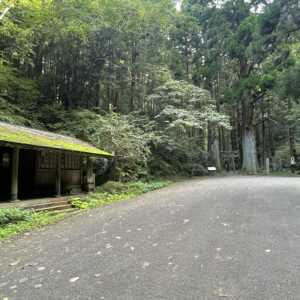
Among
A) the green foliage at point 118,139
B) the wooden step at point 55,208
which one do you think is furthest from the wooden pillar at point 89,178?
the wooden step at point 55,208

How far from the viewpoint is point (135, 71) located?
69.7 feet

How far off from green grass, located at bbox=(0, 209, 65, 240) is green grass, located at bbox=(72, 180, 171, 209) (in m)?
1.60

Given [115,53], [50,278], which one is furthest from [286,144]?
[50,278]

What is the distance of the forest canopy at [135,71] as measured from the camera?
14805mm

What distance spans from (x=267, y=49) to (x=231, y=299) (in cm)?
1047

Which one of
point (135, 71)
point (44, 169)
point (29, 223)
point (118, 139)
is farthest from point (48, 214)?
point (135, 71)

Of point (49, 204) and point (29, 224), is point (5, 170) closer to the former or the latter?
point (49, 204)

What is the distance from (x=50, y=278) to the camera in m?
3.70

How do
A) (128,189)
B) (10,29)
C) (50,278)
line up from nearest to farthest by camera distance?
(50,278) < (128,189) < (10,29)

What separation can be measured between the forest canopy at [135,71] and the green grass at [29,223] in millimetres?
6738

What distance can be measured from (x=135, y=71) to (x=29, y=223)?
16441mm

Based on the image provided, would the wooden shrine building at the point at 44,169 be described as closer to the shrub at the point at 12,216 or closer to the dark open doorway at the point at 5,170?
the dark open doorway at the point at 5,170

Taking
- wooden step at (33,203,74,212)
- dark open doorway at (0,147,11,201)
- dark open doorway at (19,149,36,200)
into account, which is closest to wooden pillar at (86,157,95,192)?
dark open doorway at (19,149,36,200)

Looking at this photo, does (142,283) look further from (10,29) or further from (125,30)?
(125,30)
